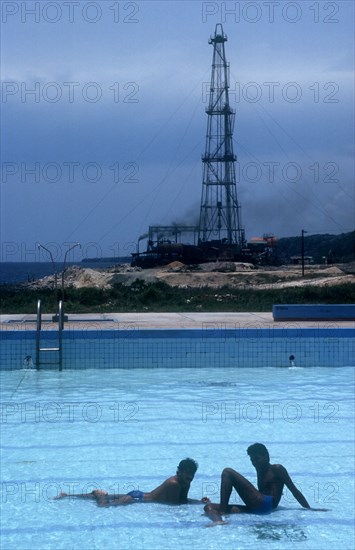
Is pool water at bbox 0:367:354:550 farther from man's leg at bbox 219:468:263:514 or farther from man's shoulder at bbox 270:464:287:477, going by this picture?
man's shoulder at bbox 270:464:287:477

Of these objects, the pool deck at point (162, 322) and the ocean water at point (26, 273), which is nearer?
the pool deck at point (162, 322)

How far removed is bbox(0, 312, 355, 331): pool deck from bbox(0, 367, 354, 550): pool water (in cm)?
191

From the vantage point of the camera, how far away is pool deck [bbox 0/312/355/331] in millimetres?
14438

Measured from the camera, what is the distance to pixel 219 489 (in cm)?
671

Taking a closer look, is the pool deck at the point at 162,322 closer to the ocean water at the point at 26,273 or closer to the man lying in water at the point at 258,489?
the man lying in water at the point at 258,489

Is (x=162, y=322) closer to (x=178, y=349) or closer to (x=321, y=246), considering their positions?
(x=178, y=349)

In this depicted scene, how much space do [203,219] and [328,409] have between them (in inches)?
1390

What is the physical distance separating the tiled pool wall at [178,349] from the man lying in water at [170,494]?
657 centimetres

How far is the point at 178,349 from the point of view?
1317cm

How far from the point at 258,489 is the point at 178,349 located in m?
6.94

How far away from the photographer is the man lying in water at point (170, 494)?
Result: 247 inches

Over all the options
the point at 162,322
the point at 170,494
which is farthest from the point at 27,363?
the point at 170,494

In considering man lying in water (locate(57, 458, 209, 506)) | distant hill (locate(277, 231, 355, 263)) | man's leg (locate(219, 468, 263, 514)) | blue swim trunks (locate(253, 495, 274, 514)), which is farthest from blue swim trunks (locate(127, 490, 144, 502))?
distant hill (locate(277, 231, 355, 263))

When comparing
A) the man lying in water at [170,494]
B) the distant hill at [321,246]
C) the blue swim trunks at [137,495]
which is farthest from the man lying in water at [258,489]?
the distant hill at [321,246]
